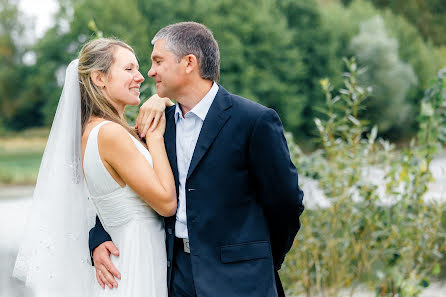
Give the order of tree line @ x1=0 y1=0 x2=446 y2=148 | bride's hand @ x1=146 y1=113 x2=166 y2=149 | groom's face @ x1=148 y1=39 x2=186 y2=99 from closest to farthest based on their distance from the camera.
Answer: groom's face @ x1=148 y1=39 x2=186 y2=99, bride's hand @ x1=146 y1=113 x2=166 y2=149, tree line @ x1=0 y1=0 x2=446 y2=148

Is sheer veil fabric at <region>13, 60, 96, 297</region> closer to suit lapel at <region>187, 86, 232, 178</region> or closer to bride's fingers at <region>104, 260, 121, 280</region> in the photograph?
bride's fingers at <region>104, 260, 121, 280</region>

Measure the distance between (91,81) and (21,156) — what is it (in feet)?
78.5

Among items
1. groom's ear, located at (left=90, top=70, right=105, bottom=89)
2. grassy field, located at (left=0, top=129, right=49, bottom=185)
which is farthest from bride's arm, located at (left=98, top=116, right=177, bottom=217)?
grassy field, located at (left=0, top=129, right=49, bottom=185)

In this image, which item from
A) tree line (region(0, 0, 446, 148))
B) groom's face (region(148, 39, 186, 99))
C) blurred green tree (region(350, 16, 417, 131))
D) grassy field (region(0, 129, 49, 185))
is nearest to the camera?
groom's face (region(148, 39, 186, 99))

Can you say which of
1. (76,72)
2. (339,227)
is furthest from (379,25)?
(76,72)

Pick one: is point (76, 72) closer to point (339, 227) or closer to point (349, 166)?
point (349, 166)

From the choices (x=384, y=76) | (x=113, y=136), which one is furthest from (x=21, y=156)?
(x=113, y=136)

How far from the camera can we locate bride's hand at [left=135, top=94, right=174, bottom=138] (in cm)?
267

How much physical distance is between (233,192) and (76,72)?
3.11 ft

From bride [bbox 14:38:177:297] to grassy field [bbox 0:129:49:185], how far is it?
60.0 feet

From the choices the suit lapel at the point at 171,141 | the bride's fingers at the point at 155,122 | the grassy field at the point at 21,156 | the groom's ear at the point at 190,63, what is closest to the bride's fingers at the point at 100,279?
the suit lapel at the point at 171,141

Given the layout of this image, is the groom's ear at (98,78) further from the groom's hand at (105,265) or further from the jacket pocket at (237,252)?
the jacket pocket at (237,252)

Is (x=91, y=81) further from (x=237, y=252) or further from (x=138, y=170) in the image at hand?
(x=237, y=252)

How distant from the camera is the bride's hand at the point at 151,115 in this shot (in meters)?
2.67
